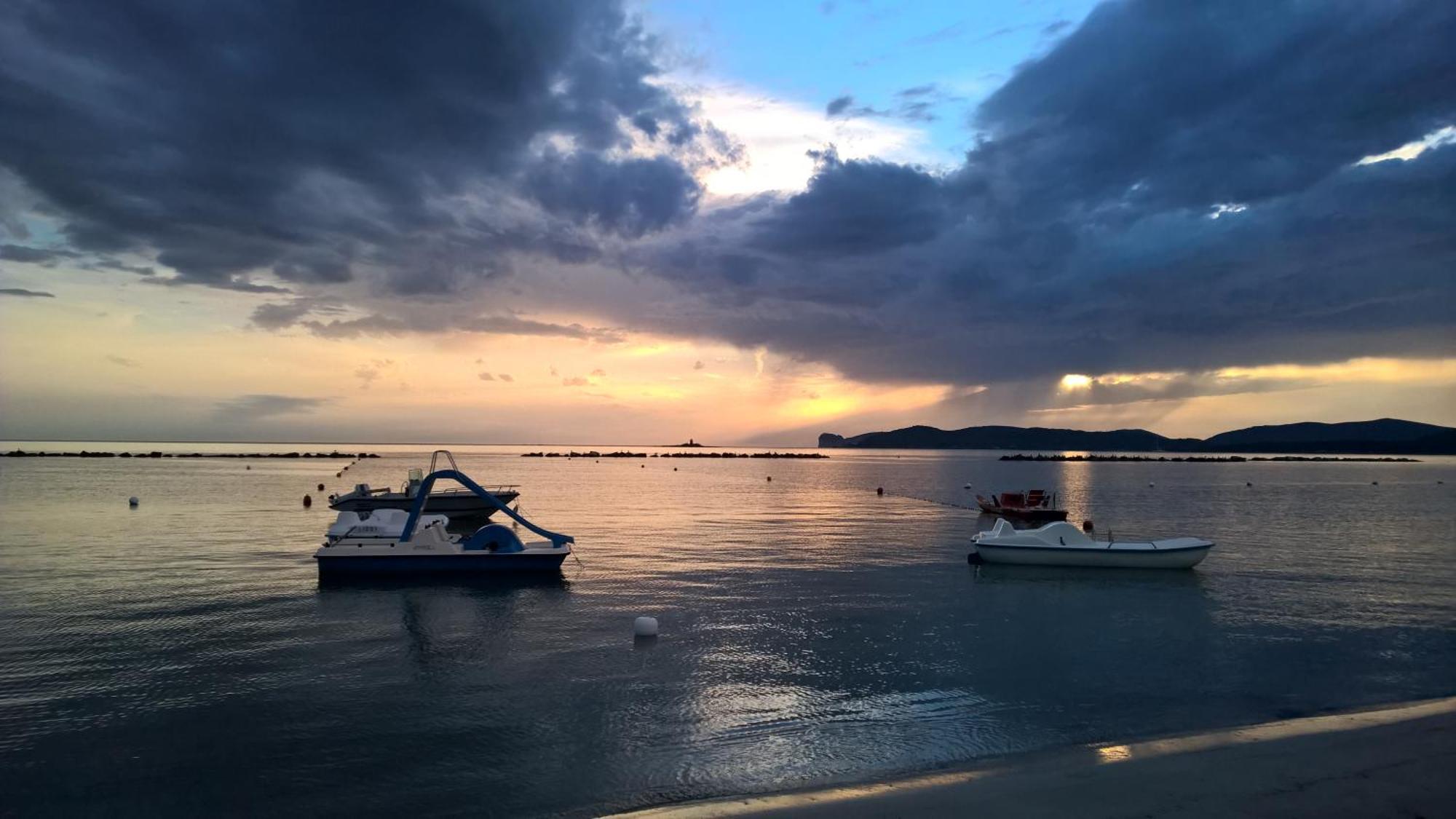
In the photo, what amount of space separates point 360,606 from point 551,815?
14.1 m

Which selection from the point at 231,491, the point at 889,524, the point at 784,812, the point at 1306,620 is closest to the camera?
the point at 784,812

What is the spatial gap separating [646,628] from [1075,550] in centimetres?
1681

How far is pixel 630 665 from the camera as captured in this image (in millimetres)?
14570

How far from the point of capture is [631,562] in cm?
2806

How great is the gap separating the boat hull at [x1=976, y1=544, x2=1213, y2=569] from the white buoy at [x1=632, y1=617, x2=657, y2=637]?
14823 millimetres

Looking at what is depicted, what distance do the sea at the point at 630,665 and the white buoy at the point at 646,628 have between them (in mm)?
286

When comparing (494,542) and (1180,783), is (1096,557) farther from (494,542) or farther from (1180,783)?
(494,542)

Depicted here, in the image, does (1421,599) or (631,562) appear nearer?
(1421,599)

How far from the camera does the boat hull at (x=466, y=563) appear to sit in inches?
947

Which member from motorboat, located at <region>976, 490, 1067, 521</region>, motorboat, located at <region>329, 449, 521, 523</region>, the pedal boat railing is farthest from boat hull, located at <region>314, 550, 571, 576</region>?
motorboat, located at <region>976, 490, 1067, 521</region>

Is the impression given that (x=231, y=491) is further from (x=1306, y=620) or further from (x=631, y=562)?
(x=1306, y=620)

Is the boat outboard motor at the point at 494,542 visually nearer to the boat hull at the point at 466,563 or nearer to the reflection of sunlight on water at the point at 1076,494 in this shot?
the boat hull at the point at 466,563

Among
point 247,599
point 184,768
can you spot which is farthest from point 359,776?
point 247,599

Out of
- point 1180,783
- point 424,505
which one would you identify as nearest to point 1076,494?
point 424,505
